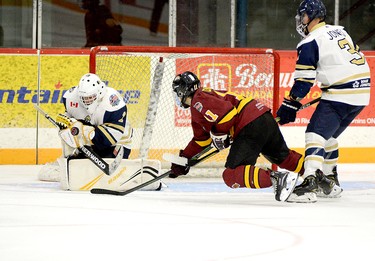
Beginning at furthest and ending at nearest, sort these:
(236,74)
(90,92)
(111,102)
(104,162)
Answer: (236,74)
(111,102)
(90,92)
(104,162)

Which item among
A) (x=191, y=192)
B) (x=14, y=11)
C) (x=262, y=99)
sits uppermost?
(x=14, y=11)

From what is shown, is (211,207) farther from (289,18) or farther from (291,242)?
(289,18)

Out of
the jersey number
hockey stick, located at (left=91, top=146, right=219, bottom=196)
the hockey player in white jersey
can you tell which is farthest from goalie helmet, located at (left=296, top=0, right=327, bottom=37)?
hockey stick, located at (left=91, top=146, right=219, bottom=196)

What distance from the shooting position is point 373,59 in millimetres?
7762

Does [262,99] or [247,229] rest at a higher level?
[262,99]

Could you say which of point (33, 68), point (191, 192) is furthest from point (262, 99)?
point (33, 68)

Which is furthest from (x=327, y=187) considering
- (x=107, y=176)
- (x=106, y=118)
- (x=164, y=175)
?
(x=106, y=118)

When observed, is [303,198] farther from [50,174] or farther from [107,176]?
[50,174]

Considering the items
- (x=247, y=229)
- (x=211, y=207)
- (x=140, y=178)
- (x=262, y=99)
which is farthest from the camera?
(x=262, y=99)

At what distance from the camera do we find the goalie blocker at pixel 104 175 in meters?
5.57

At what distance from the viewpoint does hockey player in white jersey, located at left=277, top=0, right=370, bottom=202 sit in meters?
5.13

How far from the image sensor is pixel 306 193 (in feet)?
16.3

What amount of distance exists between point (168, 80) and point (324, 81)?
200 centimetres

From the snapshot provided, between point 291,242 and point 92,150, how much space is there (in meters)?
2.30
